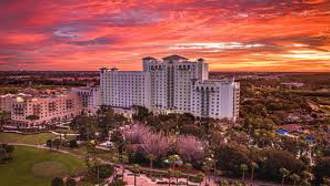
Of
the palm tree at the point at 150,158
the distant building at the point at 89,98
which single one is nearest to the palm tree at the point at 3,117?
the distant building at the point at 89,98

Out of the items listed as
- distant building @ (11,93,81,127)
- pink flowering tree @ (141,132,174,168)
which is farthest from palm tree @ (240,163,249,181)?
distant building @ (11,93,81,127)

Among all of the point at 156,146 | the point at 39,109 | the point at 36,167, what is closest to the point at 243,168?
the point at 156,146

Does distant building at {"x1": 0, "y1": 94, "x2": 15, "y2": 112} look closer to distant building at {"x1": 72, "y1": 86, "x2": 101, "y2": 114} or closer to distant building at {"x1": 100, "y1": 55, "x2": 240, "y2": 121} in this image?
distant building at {"x1": 72, "y1": 86, "x2": 101, "y2": 114}

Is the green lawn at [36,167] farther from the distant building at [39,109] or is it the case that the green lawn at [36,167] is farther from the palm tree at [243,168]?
the distant building at [39,109]

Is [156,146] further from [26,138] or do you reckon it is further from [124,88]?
[124,88]

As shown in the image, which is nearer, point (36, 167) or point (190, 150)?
point (190, 150)

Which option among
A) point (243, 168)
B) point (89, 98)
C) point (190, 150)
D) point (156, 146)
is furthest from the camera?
point (89, 98)

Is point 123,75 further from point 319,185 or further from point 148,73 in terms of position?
point 319,185
